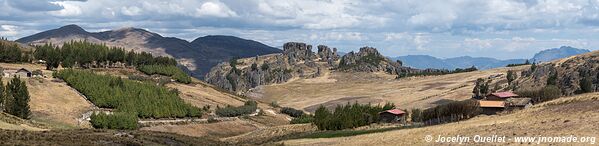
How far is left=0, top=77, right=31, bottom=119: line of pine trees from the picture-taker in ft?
321

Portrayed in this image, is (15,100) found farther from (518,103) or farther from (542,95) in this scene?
(542,95)

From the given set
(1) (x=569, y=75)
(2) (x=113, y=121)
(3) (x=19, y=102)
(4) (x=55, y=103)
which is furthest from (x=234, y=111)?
(1) (x=569, y=75)

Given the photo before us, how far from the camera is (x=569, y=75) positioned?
174 meters

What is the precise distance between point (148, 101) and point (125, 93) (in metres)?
5.92

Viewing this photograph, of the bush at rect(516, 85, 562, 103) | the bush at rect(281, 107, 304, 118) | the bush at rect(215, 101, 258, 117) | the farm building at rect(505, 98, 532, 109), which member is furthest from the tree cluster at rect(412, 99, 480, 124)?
the bush at rect(281, 107, 304, 118)

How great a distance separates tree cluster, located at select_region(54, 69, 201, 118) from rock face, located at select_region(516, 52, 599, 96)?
3905 inches

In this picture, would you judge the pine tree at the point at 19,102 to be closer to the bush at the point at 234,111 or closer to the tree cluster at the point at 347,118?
the tree cluster at the point at 347,118

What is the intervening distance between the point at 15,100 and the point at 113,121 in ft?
54.2

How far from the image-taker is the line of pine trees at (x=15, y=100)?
97.9 meters

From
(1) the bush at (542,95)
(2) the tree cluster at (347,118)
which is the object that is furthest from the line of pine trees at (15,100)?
(1) the bush at (542,95)

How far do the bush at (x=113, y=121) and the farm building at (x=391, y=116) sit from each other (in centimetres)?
4710

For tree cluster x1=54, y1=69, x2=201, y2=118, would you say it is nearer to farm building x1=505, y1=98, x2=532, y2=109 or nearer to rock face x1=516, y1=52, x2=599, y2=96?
farm building x1=505, y1=98, x2=532, y2=109

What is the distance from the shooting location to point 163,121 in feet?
417

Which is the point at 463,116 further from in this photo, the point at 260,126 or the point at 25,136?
the point at 25,136
